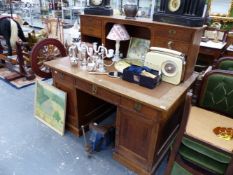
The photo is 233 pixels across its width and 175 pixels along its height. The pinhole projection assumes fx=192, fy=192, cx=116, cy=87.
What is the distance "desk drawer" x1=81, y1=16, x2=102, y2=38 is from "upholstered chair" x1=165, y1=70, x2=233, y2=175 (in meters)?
1.10

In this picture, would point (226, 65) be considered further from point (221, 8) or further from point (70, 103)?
point (221, 8)

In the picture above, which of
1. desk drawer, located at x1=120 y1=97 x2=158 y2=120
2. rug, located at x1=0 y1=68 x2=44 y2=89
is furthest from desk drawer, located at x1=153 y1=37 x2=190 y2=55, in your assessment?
rug, located at x1=0 y1=68 x2=44 y2=89

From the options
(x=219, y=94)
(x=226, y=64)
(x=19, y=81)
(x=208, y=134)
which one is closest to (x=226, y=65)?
(x=226, y=64)

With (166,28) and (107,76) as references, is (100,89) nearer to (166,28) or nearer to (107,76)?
(107,76)

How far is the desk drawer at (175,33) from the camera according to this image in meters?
1.40

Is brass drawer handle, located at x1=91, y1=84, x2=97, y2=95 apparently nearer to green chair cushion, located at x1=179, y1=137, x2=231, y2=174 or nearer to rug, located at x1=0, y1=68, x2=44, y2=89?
green chair cushion, located at x1=179, y1=137, x2=231, y2=174

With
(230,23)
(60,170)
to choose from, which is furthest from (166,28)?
(230,23)

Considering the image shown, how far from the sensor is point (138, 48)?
1.94 metres

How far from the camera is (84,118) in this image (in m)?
2.10

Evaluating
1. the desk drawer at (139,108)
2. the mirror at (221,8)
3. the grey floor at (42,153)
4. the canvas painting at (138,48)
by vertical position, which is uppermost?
the mirror at (221,8)

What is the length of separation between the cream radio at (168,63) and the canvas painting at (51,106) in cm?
94

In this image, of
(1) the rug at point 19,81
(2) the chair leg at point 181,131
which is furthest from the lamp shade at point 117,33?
(1) the rug at point 19,81

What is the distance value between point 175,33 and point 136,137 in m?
0.87

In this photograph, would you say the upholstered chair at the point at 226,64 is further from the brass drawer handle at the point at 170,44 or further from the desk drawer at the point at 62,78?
the desk drawer at the point at 62,78
